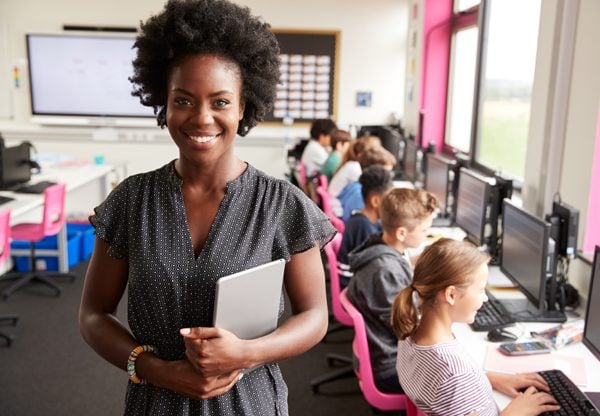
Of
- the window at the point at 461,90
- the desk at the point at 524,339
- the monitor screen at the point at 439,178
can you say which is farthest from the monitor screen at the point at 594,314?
the window at the point at 461,90

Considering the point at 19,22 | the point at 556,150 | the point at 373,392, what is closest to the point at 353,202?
the point at 556,150

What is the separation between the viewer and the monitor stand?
2395 mm

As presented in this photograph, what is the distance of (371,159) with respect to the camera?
14.7 feet

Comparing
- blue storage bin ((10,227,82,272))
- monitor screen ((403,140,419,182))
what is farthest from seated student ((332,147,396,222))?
blue storage bin ((10,227,82,272))

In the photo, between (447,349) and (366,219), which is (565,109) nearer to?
(366,219)

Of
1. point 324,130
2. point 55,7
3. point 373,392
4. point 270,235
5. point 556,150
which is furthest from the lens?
point 55,7

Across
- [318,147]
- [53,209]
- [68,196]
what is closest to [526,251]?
[53,209]

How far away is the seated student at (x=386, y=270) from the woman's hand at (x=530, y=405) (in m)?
0.68

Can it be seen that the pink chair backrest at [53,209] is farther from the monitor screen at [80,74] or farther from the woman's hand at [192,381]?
the woman's hand at [192,381]

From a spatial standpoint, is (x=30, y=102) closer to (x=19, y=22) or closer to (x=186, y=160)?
(x=19, y=22)

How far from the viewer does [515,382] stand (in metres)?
1.84

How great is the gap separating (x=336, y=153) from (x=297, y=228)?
430cm

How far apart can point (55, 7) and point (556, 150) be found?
567 centimetres

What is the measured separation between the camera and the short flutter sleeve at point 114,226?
1.19 meters
